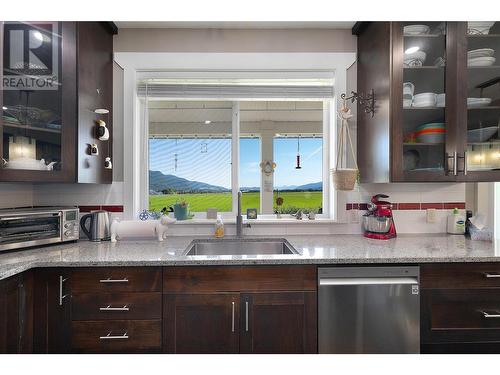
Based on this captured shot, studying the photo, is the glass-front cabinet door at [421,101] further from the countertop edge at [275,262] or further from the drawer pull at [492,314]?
the drawer pull at [492,314]

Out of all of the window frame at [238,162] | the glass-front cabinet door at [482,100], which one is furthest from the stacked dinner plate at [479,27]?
the window frame at [238,162]

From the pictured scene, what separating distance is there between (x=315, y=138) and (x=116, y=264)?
1.72 metres

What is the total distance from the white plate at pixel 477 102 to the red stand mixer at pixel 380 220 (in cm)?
75

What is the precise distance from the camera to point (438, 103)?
5.98 ft

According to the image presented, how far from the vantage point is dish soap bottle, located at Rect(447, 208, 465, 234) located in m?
2.13

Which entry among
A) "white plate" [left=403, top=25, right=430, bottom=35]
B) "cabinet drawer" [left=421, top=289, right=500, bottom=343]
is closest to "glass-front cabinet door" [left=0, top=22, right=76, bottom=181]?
"white plate" [left=403, top=25, right=430, bottom=35]

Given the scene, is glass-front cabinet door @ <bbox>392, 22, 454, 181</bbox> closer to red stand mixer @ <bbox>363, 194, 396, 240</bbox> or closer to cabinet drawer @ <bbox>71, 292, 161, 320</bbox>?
red stand mixer @ <bbox>363, 194, 396, 240</bbox>

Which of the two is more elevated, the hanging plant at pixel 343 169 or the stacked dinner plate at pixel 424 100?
the stacked dinner plate at pixel 424 100

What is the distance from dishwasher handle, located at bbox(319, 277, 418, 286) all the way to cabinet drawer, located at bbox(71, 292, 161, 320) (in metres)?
0.89

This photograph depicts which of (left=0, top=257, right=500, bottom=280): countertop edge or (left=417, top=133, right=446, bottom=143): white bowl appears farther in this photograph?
(left=417, top=133, right=446, bottom=143): white bowl

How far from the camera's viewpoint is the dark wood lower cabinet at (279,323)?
1519 mm

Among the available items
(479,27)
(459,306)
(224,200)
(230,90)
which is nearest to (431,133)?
(479,27)

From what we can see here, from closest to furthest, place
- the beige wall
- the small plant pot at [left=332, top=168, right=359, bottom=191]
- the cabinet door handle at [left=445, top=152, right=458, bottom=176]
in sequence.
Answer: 1. the cabinet door handle at [left=445, top=152, right=458, bottom=176]
2. the small plant pot at [left=332, top=168, right=359, bottom=191]
3. the beige wall

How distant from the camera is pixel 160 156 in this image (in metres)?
2.34
